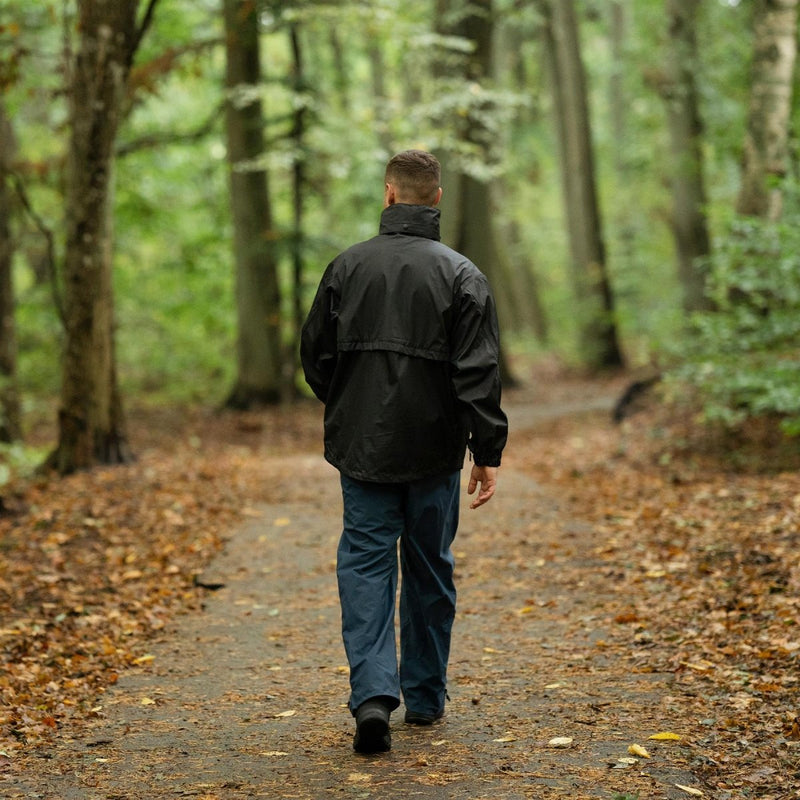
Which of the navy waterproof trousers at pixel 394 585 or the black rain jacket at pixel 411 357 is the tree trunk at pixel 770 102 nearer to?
the black rain jacket at pixel 411 357

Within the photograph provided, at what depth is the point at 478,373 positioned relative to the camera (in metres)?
4.15

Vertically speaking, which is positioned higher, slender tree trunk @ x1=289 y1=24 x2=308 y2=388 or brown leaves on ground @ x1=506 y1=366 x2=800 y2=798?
slender tree trunk @ x1=289 y1=24 x2=308 y2=388

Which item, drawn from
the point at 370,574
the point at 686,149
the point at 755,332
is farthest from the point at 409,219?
the point at 686,149

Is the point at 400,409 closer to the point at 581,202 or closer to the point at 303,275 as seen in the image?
the point at 303,275

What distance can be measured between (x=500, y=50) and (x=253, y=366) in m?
15.3

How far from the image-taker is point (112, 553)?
7.93 metres

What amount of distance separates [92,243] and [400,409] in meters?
7.31

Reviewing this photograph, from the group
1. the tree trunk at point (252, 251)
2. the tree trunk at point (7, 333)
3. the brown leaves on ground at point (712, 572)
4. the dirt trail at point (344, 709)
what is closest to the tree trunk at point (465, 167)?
the tree trunk at point (252, 251)

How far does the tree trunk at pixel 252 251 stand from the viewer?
57.0ft

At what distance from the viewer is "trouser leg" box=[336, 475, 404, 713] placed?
4223 mm

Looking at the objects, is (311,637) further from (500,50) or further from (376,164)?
(500,50)

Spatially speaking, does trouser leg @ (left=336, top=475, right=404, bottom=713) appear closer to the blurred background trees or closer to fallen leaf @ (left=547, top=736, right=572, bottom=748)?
fallen leaf @ (left=547, top=736, right=572, bottom=748)

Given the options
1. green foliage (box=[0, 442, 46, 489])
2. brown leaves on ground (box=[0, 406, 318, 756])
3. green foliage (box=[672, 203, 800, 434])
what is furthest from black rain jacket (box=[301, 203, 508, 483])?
green foliage (box=[0, 442, 46, 489])

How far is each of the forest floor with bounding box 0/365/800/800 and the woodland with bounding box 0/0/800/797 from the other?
6cm
